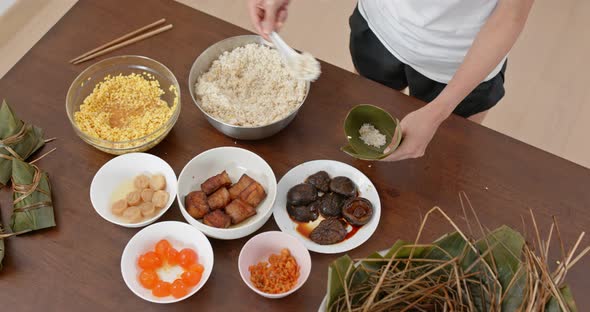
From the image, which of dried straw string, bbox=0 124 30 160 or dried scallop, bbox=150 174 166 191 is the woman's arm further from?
dried straw string, bbox=0 124 30 160

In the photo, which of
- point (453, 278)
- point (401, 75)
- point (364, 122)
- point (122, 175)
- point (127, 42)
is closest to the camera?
point (453, 278)

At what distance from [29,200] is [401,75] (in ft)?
4.09

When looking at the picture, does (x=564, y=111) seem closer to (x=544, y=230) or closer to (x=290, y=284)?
(x=544, y=230)

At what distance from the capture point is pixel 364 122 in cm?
146

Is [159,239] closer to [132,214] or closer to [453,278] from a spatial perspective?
[132,214]

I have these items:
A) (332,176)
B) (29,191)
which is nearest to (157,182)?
(29,191)

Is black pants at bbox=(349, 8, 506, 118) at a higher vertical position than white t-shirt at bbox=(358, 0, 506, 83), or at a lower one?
lower

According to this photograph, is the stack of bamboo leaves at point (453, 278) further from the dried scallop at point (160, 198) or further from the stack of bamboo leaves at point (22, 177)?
the stack of bamboo leaves at point (22, 177)

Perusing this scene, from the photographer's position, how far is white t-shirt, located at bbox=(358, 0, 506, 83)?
148cm

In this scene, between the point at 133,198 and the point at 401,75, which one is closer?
the point at 133,198

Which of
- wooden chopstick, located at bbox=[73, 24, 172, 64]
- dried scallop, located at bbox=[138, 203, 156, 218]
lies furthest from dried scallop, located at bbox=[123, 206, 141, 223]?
wooden chopstick, located at bbox=[73, 24, 172, 64]

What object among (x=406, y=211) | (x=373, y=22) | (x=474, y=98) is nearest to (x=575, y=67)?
(x=474, y=98)

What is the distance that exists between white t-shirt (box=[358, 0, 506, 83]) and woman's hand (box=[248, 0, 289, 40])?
38 centimetres

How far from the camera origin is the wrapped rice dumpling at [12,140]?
1303mm
